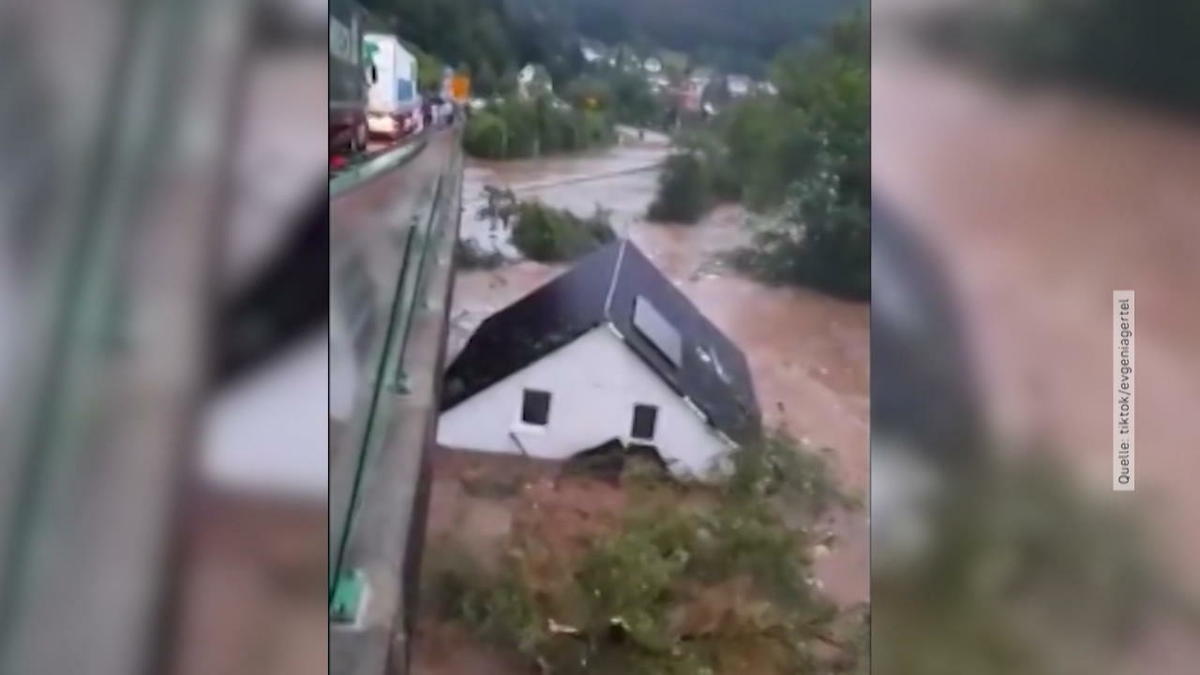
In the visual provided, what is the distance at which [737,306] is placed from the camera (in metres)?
1.60

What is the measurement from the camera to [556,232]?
5.25 ft

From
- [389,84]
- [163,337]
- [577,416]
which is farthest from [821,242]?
[163,337]

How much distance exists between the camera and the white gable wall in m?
1.59

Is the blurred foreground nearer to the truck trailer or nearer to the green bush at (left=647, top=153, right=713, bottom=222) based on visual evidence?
the truck trailer

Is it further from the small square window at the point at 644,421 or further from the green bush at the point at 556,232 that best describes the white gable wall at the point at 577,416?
the green bush at the point at 556,232

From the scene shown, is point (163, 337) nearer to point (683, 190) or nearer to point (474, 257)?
point (474, 257)

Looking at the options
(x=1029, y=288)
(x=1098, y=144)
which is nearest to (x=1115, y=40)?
(x=1098, y=144)

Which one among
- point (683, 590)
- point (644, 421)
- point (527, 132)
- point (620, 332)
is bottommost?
point (683, 590)

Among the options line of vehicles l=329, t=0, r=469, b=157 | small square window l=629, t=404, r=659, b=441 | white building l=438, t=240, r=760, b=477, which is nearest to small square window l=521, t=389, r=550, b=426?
white building l=438, t=240, r=760, b=477

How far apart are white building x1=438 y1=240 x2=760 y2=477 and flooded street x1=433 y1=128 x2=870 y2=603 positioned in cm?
2

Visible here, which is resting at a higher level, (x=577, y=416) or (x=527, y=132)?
(x=527, y=132)

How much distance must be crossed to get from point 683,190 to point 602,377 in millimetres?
259

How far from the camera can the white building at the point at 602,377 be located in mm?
1592

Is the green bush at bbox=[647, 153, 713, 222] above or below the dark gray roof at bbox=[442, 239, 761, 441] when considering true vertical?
above
